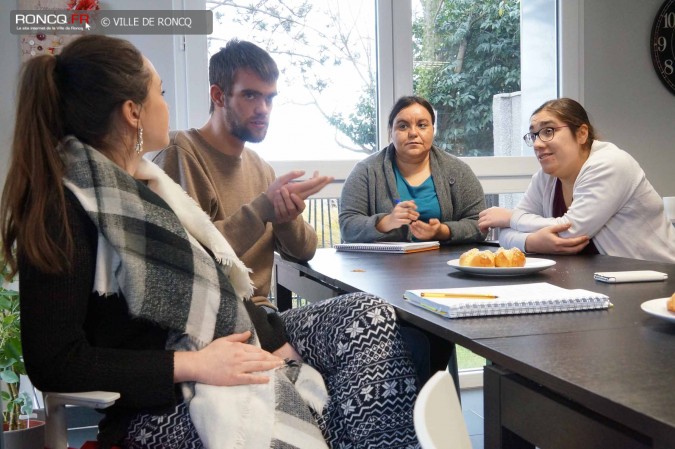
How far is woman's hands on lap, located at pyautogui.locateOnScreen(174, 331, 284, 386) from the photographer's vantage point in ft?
4.05

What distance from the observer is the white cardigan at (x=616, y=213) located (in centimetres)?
229

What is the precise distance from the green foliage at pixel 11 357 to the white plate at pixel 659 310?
1.75m

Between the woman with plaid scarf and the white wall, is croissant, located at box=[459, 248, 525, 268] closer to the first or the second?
the woman with plaid scarf

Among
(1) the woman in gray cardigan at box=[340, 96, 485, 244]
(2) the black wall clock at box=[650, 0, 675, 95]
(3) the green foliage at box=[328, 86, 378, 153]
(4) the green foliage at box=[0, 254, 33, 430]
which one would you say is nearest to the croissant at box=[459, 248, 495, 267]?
(1) the woman in gray cardigan at box=[340, 96, 485, 244]

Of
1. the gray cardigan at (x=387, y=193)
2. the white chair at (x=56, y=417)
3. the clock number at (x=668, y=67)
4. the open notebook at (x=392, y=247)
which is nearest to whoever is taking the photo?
the white chair at (x=56, y=417)

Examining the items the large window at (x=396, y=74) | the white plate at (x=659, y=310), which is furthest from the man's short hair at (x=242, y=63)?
the white plate at (x=659, y=310)

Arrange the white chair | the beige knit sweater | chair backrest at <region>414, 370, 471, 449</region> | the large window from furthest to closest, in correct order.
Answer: the large window
the beige knit sweater
the white chair
chair backrest at <region>414, 370, 471, 449</region>

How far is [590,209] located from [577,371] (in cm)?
152

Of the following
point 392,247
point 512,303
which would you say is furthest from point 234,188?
point 512,303

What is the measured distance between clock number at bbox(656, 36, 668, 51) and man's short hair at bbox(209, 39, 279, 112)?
8.54 ft

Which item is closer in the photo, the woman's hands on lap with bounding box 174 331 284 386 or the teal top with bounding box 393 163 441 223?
the woman's hands on lap with bounding box 174 331 284 386

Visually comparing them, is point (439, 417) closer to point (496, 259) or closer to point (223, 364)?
point (223, 364)

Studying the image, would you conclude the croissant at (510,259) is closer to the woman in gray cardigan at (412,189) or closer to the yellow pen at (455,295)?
the yellow pen at (455,295)

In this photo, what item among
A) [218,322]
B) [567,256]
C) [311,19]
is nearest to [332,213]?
[311,19]
